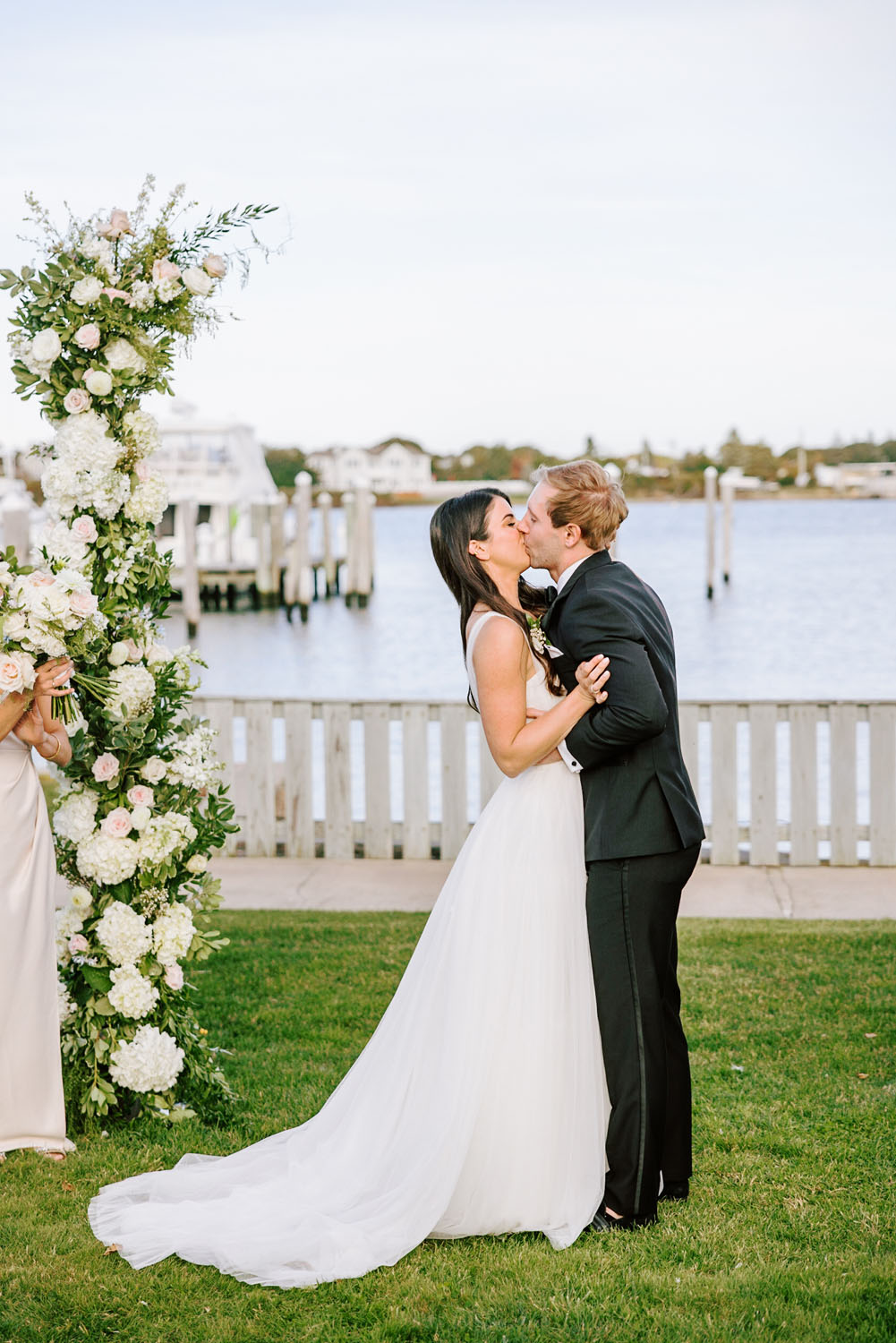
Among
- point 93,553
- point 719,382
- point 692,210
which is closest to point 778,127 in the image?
point 692,210

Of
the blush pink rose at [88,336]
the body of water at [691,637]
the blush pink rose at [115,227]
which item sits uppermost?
the blush pink rose at [115,227]

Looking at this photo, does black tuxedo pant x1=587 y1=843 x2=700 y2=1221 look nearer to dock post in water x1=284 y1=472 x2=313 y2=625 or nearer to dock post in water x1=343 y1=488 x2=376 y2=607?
dock post in water x1=284 y1=472 x2=313 y2=625

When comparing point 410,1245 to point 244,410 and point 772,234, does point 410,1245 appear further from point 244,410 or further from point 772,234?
point 244,410

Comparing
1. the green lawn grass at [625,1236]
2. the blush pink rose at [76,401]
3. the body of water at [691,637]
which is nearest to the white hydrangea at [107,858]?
the green lawn grass at [625,1236]

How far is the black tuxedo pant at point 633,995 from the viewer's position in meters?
3.73

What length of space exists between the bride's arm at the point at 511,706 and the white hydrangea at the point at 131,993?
1.59 metres

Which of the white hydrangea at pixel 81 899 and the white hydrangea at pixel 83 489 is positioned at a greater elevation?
the white hydrangea at pixel 83 489

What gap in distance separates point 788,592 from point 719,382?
24.4 m

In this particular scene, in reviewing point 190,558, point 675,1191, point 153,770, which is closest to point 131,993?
point 153,770

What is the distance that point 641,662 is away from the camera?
362 cm

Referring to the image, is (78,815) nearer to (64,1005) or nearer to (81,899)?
(81,899)

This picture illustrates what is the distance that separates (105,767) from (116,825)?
0.20 metres

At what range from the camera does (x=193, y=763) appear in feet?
15.0

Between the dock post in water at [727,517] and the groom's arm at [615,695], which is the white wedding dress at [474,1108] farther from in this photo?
the dock post in water at [727,517]
